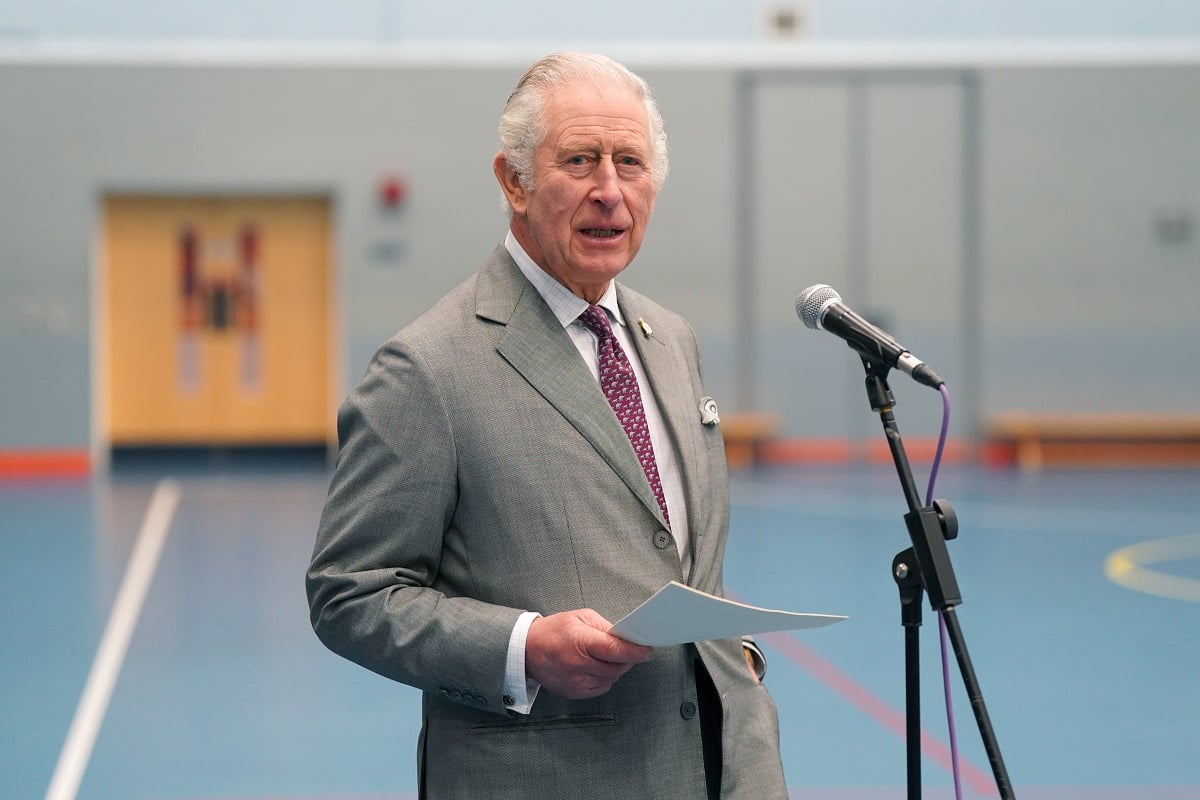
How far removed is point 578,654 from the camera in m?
1.79

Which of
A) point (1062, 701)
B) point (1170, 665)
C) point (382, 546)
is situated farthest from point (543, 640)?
point (1170, 665)

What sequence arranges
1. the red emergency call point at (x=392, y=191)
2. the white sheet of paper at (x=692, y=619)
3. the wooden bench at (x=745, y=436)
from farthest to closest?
the red emergency call point at (x=392, y=191) → the wooden bench at (x=745, y=436) → the white sheet of paper at (x=692, y=619)

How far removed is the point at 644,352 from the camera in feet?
7.13

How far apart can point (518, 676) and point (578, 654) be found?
0.37 ft

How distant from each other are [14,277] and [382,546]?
40.4 feet

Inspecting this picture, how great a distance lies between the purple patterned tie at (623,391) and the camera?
82.1 inches

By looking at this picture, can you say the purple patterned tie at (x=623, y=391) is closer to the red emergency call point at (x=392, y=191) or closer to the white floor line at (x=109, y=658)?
the white floor line at (x=109, y=658)

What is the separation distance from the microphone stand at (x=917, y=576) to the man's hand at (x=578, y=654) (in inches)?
18.3

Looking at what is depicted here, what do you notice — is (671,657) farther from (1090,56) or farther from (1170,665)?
(1090,56)

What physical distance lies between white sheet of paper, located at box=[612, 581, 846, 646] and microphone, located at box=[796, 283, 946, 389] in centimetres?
42

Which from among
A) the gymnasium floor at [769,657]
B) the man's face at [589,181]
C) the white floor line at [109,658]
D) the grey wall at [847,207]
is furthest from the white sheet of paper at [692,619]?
the grey wall at [847,207]

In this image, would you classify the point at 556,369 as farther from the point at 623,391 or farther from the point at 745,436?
the point at 745,436

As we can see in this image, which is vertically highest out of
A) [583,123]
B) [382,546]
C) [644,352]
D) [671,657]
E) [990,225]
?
[990,225]

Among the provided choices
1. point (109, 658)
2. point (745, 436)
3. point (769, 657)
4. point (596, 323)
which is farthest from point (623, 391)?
point (745, 436)
